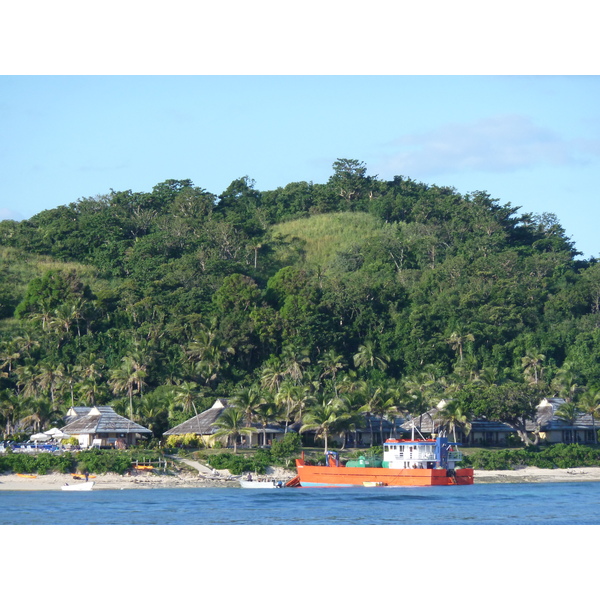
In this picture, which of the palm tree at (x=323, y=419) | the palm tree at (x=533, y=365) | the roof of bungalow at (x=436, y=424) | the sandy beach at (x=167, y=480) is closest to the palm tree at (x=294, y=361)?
the roof of bungalow at (x=436, y=424)

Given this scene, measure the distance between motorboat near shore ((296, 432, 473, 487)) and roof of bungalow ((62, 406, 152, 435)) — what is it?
11.2 m

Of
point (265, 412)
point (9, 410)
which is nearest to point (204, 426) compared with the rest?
point (265, 412)

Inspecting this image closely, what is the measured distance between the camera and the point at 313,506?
123 feet

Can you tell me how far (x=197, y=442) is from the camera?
55000 mm

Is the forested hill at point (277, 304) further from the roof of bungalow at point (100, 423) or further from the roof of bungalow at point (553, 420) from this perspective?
the roof of bungalow at point (100, 423)

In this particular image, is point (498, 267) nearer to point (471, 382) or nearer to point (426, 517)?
point (471, 382)

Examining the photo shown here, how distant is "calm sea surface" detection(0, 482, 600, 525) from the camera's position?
3253 centimetres

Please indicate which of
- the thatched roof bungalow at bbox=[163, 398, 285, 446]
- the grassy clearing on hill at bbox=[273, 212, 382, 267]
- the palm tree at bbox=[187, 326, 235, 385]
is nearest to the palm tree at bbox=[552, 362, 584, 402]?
the thatched roof bungalow at bbox=[163, 398, 285, 446]

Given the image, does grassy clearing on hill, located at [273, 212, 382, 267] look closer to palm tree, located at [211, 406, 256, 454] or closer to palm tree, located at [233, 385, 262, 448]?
palm tree, located at [233, 385, 262, 448]

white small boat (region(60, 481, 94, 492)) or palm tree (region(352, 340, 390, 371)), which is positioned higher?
palm tree (region(352, 340, 390, 371))

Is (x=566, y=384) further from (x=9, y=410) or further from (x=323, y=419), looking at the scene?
(x=9, y=410)

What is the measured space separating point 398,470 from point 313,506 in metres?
11.2

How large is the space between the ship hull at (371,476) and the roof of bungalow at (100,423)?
1204 centimetres

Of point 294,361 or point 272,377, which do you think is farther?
point 294,361
